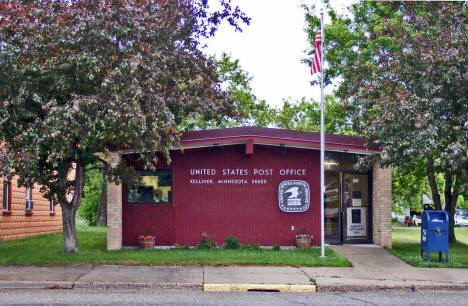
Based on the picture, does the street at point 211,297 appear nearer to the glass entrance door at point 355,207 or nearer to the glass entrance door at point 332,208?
the glass entrance door at point 332,208

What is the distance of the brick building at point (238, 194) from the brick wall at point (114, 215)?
30 cm

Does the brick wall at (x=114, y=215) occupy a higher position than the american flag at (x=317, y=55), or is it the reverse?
the american flag at (x=317, y=55)

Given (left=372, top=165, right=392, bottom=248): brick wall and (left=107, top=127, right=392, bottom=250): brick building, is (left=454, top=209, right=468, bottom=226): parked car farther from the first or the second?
(left=107, top=127, right=392, bottom=250): brick building

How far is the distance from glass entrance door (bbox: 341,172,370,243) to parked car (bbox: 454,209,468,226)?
38.6 metres

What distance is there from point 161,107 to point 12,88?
3.40m

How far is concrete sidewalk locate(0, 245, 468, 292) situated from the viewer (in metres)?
10.8

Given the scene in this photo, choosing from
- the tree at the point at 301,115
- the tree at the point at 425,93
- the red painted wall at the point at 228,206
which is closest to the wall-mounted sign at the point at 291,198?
the red painted wall at the point at 228,206

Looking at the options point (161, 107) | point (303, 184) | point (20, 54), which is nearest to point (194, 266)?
point (161, 107)

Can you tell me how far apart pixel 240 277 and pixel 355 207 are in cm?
714

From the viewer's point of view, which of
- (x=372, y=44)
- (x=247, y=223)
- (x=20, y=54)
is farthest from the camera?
(x=372, y=44)

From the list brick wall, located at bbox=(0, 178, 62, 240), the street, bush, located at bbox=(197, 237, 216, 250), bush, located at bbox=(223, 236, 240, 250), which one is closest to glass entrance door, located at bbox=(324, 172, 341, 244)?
bush, located at bbox=(223, 236, 240, 250)

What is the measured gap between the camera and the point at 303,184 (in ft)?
55.0

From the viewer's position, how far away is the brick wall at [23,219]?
20266 millimetres

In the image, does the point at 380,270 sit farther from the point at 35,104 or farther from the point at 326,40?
the point at 326,40
